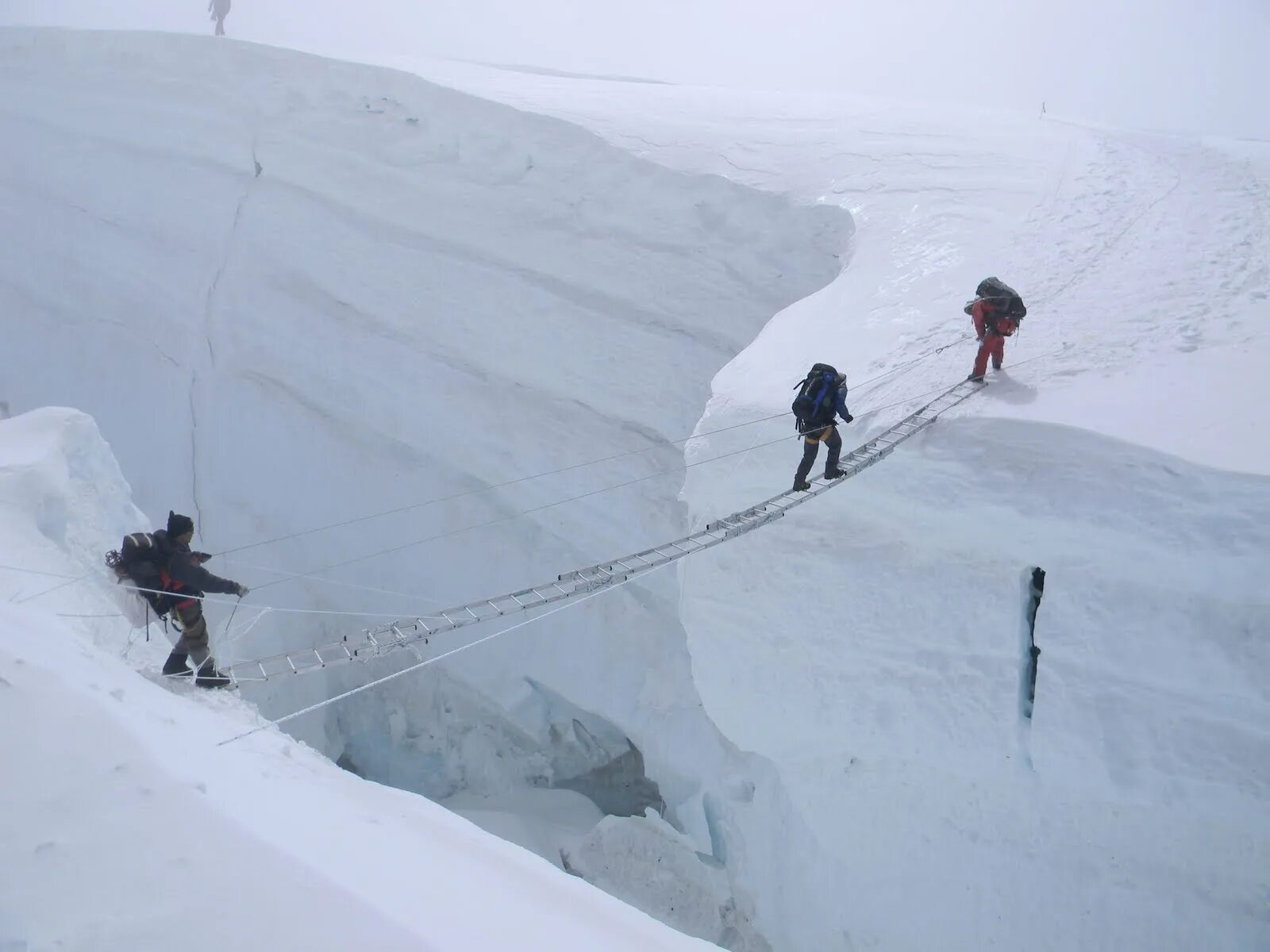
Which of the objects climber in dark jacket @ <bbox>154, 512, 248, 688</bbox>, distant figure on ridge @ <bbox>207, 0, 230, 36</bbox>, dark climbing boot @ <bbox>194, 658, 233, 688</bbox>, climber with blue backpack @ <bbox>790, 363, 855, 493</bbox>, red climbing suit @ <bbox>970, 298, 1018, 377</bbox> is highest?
distant figure on ridge @ <bbox>207, 0, 230, 36</bbox>

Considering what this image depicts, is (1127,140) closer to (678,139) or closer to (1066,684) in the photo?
(678,139)

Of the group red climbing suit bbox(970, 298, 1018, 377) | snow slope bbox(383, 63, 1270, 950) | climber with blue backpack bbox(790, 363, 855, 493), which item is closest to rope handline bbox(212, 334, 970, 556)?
snow slope bbox(383, 63, 1270, 950)

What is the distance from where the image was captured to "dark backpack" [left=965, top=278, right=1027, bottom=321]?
4.12m

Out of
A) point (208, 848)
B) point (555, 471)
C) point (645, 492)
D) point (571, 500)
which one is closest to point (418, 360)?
point (555, 471)

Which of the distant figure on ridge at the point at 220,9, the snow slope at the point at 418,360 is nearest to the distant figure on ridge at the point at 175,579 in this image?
the snow slope at the point at 418,360

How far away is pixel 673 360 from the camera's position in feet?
22.6

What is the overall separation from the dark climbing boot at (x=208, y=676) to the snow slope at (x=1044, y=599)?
2320 mm

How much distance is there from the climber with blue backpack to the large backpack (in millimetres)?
2709

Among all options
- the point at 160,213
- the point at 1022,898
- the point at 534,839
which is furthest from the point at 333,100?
the point at 1022,898

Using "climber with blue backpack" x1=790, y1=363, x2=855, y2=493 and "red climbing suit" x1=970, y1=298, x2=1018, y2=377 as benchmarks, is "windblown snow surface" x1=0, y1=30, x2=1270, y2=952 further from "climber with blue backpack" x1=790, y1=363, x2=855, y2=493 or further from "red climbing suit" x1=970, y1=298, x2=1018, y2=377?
"climber with blue backpack" x1=790, y1=363, x2=855, y2=493

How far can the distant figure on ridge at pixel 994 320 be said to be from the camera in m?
4.14

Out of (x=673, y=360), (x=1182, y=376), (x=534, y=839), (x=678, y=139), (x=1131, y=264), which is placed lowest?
(x=534, y=839)

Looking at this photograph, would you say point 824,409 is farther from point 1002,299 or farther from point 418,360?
point 418,360

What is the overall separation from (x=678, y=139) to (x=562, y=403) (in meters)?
2.64
